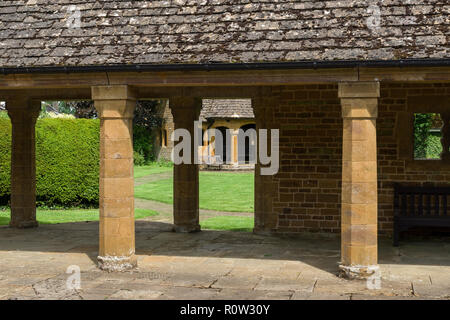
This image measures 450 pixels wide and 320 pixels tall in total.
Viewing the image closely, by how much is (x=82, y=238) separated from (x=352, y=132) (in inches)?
248

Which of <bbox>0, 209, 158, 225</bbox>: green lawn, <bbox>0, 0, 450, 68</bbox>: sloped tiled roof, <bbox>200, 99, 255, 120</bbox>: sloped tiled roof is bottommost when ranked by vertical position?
<bbox>0, 209, 158, 225</bbox>: green lawn

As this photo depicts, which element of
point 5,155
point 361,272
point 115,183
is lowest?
point 361,272

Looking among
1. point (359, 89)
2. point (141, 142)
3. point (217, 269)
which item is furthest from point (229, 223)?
point (141, 142)

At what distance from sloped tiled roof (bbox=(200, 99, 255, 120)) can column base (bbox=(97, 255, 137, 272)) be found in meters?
26.8

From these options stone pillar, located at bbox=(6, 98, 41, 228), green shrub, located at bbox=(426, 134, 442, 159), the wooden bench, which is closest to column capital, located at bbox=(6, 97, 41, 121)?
stone pillar, located at bbox=(6, 98, 41, 228)

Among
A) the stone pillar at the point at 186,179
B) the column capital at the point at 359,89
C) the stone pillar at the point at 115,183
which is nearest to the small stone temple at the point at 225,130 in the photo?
the stone pillar at the point at 186,179

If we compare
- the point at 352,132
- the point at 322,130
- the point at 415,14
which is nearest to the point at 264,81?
the point at 352,132

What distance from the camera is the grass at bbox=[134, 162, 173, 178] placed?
32094 millimetres

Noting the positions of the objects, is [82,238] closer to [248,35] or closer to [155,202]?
[248,35]

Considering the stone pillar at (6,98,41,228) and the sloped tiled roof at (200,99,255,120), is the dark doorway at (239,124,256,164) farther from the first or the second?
the stone pillar at (6,98,41,228)

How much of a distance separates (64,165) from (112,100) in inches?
441

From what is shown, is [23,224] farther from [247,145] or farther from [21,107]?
[247,145]

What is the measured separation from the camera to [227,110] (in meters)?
35.7

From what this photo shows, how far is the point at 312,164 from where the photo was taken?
12.0 metres
